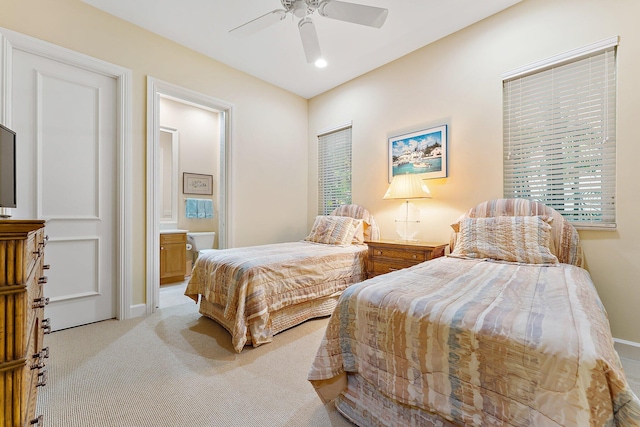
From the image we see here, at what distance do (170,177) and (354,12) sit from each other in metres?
3.92

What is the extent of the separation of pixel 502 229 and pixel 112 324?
3585 millimetres

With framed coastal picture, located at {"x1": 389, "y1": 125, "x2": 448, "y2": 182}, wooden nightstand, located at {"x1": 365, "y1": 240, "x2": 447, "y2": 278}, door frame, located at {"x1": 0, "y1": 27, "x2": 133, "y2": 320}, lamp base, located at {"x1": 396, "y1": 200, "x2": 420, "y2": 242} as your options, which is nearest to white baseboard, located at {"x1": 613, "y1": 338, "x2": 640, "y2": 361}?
wooden nightstand, located at {"x1": 365, "y1": 240, "x2": 447, "y2": 278}

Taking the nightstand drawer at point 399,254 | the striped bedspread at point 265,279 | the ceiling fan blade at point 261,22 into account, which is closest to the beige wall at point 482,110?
the nightstand drawer at point 399,254

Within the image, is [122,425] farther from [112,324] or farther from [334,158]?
[334,158]

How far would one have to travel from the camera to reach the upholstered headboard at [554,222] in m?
2.11

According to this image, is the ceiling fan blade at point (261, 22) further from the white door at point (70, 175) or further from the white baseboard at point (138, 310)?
the white baseboard at point (138, 310)

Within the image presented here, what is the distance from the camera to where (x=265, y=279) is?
223 cm

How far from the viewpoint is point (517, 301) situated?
1207 millimetres

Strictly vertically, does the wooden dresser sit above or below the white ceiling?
below

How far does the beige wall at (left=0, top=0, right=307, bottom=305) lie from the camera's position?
243 centimetres

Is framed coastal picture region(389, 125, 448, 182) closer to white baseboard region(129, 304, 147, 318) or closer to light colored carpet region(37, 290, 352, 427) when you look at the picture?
light colored carpet region(37, 290, 352, 427)

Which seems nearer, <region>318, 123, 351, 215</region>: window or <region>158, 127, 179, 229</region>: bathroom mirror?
<region>318, 123, 351, 215</region>: window

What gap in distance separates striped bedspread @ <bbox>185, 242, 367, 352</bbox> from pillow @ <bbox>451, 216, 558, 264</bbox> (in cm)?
113

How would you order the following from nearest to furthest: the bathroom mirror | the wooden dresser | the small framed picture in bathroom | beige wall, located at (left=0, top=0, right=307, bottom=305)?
the wooden dresser → beige wall, located at (left=0, top=0, right=307, bottom=305) → the bathroom mirror → the small framed picture in bathroom
